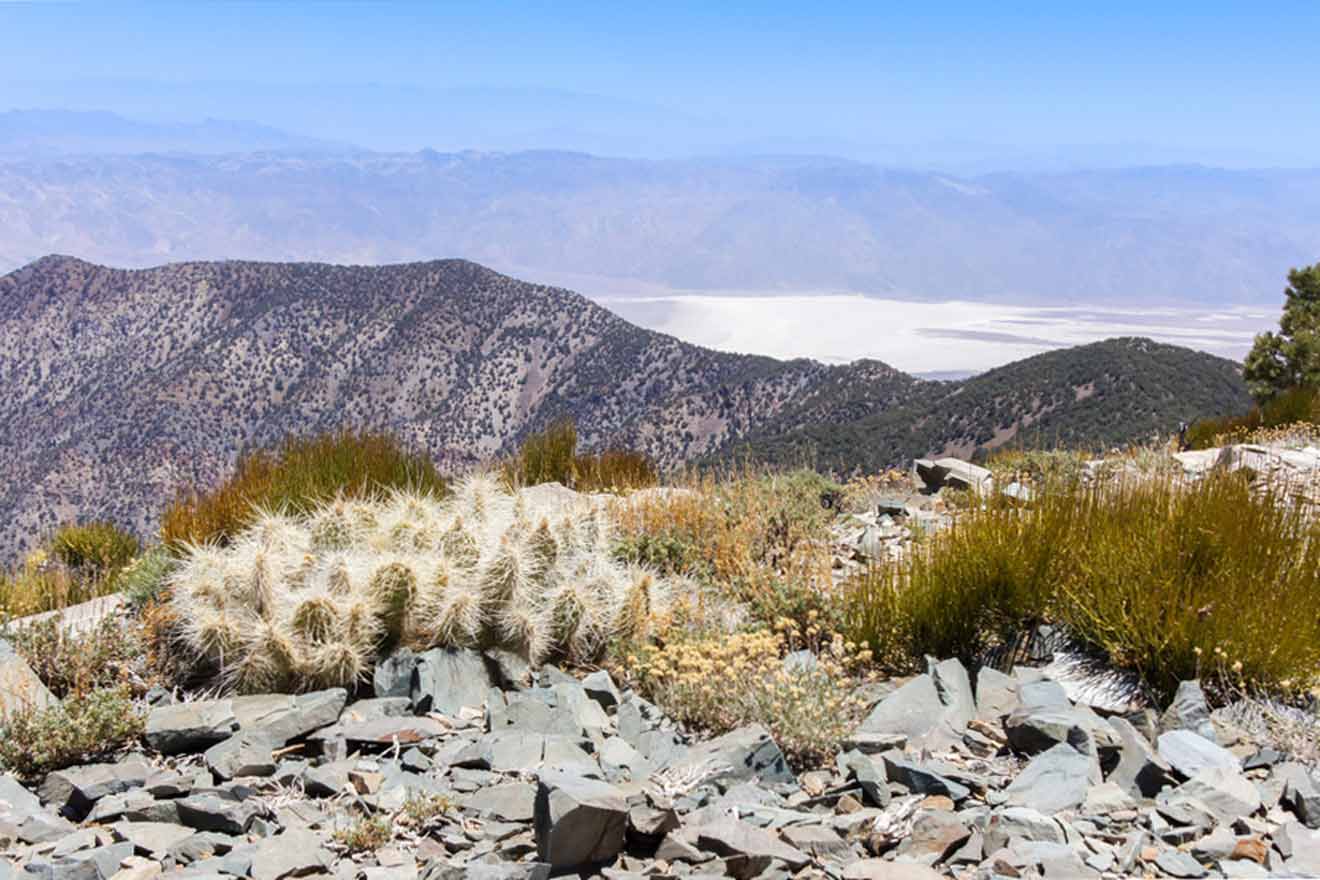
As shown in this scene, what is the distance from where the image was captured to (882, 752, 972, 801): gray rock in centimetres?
407

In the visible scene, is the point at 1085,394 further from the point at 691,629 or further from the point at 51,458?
the point at 51,458

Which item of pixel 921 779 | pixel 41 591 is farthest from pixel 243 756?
pixel 41 591

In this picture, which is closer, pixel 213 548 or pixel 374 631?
pixel 374 631

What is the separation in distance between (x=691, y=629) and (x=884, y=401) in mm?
48336

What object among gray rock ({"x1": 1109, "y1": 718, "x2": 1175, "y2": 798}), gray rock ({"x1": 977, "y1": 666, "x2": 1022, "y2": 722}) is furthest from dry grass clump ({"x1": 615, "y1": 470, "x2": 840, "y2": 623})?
gray rock ({"x1": 1109, "y1": 718, "x2": 1175, "y2": 798})

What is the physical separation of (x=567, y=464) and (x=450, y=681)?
716 centimetres

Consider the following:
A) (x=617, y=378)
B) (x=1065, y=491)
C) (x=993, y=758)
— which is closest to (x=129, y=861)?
(x=993, y=758)

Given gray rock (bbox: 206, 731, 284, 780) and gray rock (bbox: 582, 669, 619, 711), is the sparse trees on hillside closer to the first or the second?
gray rock (bbox: 582, 669, 619, 711)

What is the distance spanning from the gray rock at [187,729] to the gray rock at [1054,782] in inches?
139

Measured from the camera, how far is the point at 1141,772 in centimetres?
418

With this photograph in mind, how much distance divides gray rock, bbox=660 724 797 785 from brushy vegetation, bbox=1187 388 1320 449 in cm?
1179

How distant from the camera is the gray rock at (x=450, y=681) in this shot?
541 centimetres

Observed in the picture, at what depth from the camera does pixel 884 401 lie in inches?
2092

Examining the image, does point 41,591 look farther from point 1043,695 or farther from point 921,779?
point 1043,695
